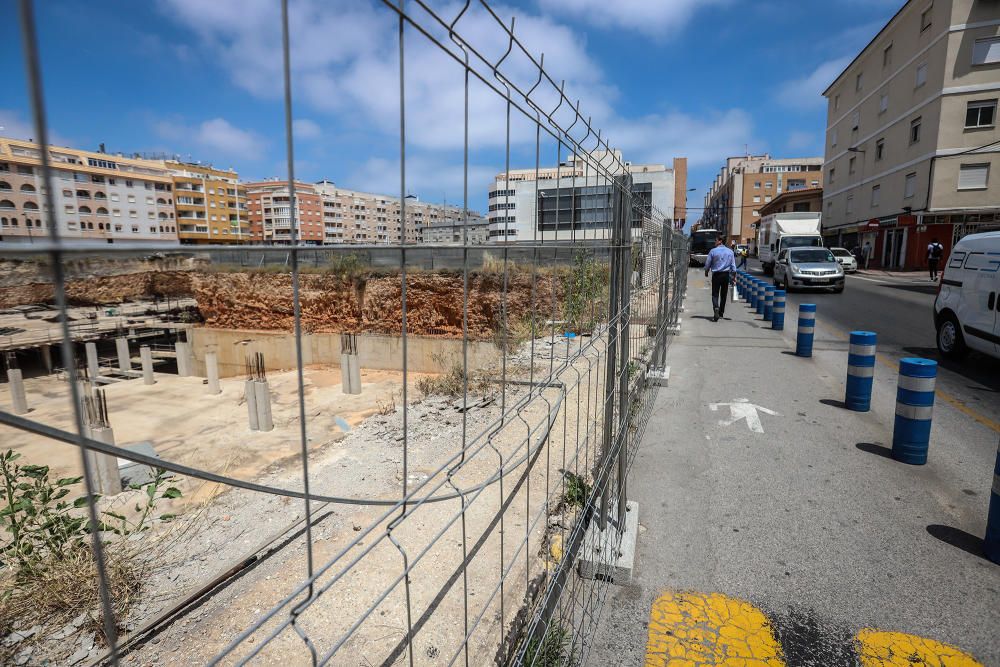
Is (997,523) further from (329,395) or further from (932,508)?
(329,395)

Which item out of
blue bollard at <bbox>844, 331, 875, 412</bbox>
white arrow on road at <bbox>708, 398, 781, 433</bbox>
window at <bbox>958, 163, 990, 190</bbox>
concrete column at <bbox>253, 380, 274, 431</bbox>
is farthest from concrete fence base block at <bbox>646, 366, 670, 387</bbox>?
window at <bbox>958, 163, 990, 190</bbox>

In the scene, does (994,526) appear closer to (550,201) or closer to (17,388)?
(550,201)

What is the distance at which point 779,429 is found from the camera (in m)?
5.52

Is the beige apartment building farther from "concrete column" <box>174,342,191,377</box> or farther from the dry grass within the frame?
"concrete column" <box>174,342,191,377</box>

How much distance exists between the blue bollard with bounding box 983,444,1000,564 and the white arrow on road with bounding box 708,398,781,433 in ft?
7.35

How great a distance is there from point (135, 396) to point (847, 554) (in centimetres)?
2039

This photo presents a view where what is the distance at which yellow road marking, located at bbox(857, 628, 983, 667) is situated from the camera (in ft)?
8.35

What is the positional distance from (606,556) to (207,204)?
114 inches

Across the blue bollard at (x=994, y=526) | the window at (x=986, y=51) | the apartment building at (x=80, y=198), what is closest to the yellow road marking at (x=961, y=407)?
the blue bollard at (x=994, y=526)

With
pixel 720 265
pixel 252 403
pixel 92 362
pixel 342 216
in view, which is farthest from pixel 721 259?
pixel 92 362

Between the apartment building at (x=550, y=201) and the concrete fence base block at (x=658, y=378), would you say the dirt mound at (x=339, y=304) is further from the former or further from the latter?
the apartment building at (x=550, y=201)

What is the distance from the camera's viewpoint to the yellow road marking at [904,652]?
254 centimetres

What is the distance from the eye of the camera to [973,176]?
2584 cm

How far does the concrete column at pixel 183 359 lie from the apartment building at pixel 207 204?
22.6 m
